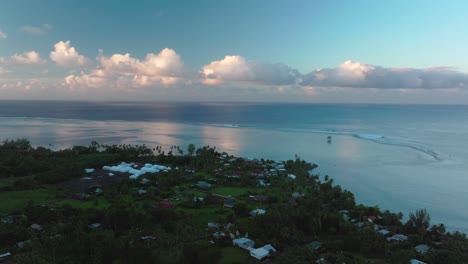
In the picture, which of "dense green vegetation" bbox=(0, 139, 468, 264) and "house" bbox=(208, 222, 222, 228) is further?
"house" bbox=(208, 222, 222, 228)

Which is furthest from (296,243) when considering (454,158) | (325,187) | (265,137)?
(265,137)

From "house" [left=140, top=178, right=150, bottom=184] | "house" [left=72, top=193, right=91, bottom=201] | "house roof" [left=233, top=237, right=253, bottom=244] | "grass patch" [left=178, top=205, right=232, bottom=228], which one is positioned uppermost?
"house" [left=140, top=178, right=150, bottom=184]

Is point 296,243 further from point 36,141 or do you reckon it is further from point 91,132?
point 91,132

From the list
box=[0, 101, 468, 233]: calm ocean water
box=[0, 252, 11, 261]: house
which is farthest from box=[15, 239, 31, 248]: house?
box=[0, 101, 468, 233]: calm ocean water

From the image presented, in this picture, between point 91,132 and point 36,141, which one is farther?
point 91,132

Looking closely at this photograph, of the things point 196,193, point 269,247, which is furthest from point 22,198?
point 269,247

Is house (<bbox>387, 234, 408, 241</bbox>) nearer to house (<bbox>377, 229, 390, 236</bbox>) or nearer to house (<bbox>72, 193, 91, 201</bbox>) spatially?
house (<bbox>377, 229, 390, 236</bbox>)

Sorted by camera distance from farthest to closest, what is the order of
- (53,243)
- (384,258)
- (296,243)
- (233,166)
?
1. (233,166)
2. (296,243)
3. (384,258)
4. (53,243)
